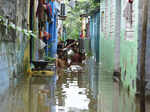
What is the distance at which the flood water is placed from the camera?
7193 mm

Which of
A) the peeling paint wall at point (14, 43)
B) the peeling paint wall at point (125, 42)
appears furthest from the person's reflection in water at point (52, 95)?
the peeling paint wall at point (125, 42)

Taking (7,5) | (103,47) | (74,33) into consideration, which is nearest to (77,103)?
(7,5)

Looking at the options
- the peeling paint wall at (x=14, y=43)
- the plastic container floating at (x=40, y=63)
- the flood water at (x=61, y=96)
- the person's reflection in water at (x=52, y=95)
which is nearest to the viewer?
the person's reflection in water at (x=52, y=95)

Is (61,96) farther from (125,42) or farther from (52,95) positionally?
(125,42)

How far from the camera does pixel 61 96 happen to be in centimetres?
861

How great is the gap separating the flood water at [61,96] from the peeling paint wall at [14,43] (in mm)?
380

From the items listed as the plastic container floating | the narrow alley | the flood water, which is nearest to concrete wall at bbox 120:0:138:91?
the narrow alley

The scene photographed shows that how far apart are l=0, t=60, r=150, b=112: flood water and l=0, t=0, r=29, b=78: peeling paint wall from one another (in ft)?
1.25

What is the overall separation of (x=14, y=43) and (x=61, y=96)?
11.8ft

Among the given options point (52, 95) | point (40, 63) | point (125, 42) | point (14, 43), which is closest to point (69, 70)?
point (40, 63)

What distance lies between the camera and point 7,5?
33.3ft

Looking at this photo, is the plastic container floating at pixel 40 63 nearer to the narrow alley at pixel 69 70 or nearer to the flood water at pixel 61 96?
the narrow alley at pixel 69 70

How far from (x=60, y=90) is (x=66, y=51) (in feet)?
22.9

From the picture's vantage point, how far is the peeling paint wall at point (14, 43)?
388 inches
